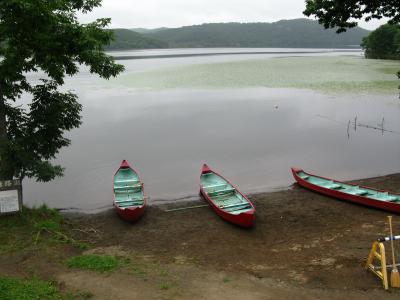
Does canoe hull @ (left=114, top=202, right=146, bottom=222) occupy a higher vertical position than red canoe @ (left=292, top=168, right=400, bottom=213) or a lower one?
lower

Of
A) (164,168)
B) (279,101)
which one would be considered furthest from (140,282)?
(279,101)

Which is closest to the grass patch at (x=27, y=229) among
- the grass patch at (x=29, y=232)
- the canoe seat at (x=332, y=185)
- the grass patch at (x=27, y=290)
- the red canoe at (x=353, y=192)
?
the grass patch at (x=29, y=232)

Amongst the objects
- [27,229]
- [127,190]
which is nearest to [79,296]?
[27,229]

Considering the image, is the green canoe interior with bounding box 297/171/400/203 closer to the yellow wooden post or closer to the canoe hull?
the yellow wooden post

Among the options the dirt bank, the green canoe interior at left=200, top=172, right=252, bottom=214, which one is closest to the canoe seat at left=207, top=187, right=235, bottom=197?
the green canoe interior at left=200, top=172, right=252, bottom=214

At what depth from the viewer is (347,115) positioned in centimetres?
4066

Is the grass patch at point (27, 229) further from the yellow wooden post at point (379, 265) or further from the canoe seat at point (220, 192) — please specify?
the yellow wooden post at point (379, 265)

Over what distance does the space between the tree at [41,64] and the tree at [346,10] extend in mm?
12186

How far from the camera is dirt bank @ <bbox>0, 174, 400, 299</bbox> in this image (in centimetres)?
1051

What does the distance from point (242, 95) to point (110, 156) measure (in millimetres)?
27800

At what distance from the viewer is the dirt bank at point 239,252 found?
34.5 feet

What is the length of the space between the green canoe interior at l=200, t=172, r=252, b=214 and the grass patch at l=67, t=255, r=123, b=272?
6774 mm

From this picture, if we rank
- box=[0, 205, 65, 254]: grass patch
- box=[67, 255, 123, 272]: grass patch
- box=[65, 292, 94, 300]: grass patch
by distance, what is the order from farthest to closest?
1. box=[0, 205, 65, 254]: grass patch
2. box=[67, 255, 123, 272]: grass patch
3. box=[65, 292, 94, 300]: grass patch

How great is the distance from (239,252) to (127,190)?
8548 millimetres
